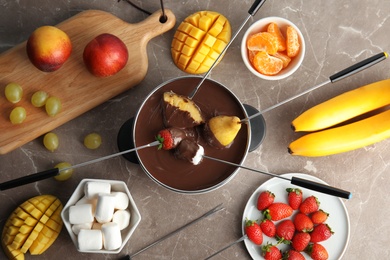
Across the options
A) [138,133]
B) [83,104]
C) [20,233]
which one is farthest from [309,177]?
[20,233]

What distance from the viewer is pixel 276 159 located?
66.3 inches

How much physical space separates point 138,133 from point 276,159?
0.52 m

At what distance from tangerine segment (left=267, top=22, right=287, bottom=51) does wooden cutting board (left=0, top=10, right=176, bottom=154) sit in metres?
0.32

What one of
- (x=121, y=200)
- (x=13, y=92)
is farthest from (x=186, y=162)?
(x=13, y=92)

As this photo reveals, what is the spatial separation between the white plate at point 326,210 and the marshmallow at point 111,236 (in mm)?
425

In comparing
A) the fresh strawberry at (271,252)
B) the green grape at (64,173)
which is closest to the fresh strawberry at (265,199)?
the fresh strawberry at (271,252)

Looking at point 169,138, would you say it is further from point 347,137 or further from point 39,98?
point 347,137

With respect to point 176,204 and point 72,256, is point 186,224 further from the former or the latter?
point 72,256

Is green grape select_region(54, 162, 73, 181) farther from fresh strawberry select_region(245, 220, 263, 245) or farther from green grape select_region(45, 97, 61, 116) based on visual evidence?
fresh strawberry select_region(245, 220, 263, 245)

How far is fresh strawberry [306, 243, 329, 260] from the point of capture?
1.61 m

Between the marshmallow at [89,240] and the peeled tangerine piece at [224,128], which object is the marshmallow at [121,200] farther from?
the peeled tangerine piece at [224,128]

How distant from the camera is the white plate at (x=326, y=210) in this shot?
1655 millimetres

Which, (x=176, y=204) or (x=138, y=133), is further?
(x=176, y=204)

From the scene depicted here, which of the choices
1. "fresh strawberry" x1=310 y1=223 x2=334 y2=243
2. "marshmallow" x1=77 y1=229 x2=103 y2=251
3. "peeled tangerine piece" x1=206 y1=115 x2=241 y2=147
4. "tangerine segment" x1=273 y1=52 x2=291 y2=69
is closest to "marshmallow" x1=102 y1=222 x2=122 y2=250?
"marshmallow" x1=77 y1=229 x2=103 y2=251
